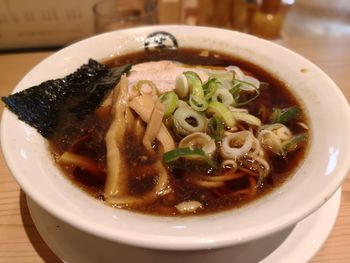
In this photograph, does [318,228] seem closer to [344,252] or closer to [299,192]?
[344,252]

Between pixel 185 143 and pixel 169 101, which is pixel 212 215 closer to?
pixel 185 143

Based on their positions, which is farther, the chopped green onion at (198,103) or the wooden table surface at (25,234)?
the chopped green onion at (198,103)

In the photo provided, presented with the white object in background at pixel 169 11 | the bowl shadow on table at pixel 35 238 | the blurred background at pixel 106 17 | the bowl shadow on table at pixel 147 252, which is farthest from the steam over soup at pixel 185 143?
the white object in background at pixel 169 11

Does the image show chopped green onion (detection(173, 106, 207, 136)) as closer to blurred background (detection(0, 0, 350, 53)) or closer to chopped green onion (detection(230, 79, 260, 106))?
chopped green onion (detection(230, 79, 260, 106))

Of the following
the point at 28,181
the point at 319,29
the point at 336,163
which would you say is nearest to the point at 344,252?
the point at 336,163

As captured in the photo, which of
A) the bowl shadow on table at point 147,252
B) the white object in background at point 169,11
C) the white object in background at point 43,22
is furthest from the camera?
the white object in background at point 169,11

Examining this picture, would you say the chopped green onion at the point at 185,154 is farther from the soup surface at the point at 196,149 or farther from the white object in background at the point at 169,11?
the white object in background at the point at 169,11
